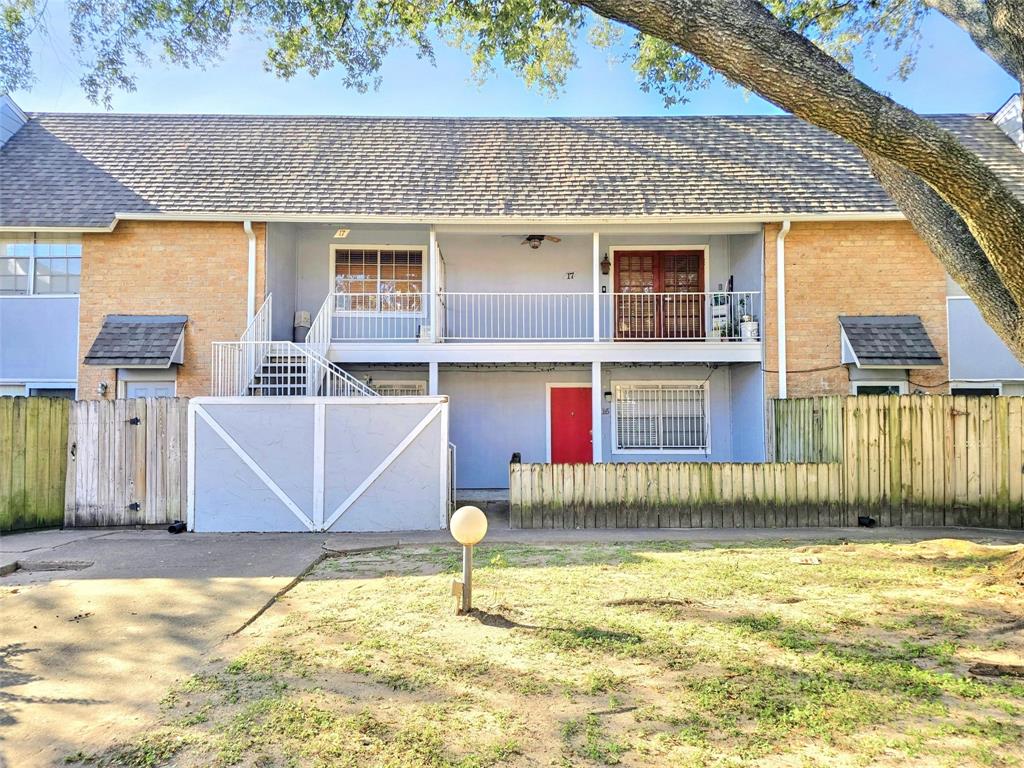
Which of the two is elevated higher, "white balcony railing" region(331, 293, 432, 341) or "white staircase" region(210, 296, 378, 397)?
"white balcony railing" region(331, 293, 432, 341)

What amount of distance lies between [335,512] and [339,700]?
6018mm

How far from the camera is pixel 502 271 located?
14.7 m

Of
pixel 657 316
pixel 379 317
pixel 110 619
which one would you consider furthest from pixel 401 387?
pixel 110 619

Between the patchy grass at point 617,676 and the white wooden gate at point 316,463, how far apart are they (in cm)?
289

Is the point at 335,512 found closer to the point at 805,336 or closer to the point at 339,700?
the point at 339,700

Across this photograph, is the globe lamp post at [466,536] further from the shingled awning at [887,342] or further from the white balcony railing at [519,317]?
the shingled awning at [887,342]

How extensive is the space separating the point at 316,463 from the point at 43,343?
24.3ft

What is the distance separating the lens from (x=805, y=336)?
41.2 ft

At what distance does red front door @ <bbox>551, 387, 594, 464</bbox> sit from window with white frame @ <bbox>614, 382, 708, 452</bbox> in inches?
26.7

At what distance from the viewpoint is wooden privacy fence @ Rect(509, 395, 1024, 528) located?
9789 millimetres

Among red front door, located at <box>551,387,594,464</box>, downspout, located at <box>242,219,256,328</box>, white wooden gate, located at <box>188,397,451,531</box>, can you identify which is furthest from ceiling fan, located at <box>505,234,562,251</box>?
white wooden gate, located at <box>188,397,451,531</box>

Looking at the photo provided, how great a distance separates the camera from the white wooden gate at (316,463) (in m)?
9.48

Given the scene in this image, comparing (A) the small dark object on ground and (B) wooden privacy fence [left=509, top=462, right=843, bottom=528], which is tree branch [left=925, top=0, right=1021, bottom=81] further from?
(A) the small dark object on ground

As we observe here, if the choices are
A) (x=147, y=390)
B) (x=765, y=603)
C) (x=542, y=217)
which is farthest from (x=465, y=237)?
(x=765, y=603)
